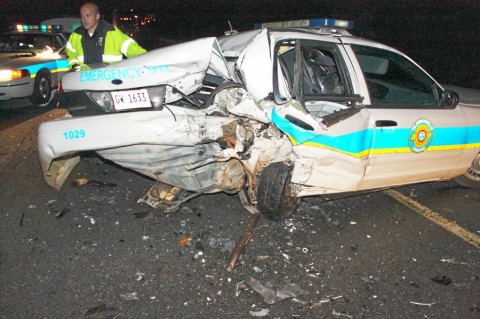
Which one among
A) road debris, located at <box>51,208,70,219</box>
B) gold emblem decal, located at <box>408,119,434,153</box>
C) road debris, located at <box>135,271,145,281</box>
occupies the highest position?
Answer: gold emblem decal, located at <box>408,119,434,153</box>

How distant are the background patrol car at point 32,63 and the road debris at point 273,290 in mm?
6367

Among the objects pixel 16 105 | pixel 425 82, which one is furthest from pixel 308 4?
pixel 425 82

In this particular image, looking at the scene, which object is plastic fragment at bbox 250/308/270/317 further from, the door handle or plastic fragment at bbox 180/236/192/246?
the door handle

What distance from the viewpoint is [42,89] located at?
788 cm

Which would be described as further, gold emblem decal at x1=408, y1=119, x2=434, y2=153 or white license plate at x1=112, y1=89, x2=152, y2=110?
gold emblem decal at x1=408, y1=119, x2=434, y2=153

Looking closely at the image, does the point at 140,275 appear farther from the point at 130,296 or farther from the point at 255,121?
the point at 255,121

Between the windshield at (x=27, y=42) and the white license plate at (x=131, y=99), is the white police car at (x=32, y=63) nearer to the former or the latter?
the windshield at (x=27, y=42)

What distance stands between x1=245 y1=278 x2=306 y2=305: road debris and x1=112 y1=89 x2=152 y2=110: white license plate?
5.24 ft

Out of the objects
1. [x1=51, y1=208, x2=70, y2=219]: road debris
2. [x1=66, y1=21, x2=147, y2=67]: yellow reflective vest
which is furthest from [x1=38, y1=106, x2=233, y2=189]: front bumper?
[x1=66, y1=21, x2=147, y2=67]: yellow reflective vest

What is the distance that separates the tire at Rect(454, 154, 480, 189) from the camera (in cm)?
450

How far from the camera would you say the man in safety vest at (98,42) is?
4641mm

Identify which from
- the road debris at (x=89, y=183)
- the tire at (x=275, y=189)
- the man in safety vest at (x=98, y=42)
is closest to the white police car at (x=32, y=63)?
the man in safety vest at (x=98, y=42)

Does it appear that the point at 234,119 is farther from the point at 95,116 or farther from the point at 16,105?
Result: the point at 16,105

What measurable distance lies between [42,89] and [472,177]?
745 cm
